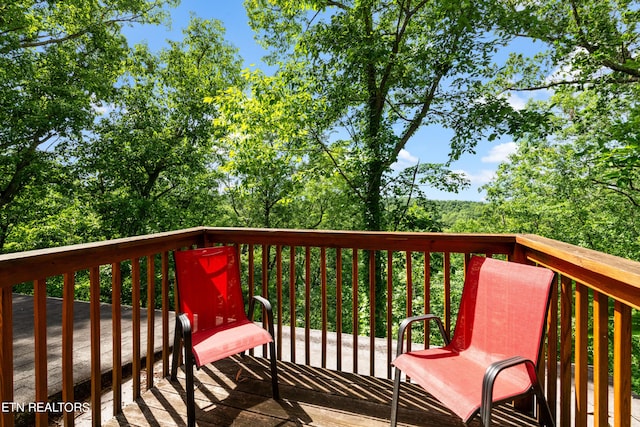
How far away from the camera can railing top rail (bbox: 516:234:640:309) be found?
3.44 feet

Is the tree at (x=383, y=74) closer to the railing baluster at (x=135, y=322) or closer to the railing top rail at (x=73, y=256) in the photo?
the railing top rail at (x=73, y=256)

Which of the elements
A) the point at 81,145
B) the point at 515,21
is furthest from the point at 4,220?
the point at 515,21

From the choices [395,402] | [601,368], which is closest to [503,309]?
[601,368]

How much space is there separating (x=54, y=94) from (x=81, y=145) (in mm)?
1398

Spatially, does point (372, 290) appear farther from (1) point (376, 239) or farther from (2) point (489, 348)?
(2) point (489, 348)

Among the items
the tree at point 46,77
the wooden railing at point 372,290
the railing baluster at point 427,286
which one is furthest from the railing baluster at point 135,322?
the tree at point 46,77

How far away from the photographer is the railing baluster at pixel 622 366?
113 cm

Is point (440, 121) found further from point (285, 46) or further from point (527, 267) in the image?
point (527, 267)

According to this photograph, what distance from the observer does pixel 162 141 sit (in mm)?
9625

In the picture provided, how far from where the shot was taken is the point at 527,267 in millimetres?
1673

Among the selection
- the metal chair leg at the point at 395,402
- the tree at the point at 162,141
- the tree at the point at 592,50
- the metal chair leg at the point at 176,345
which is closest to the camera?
the metal chair leg at the point at 395,402

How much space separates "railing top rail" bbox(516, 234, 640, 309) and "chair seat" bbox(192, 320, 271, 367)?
1679 mm

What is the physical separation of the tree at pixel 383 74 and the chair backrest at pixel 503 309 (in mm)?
5135

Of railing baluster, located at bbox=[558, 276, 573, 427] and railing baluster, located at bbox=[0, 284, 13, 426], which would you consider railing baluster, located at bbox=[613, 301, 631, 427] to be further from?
railing baluster, located at bbox=[0, 284, 13, 426]
